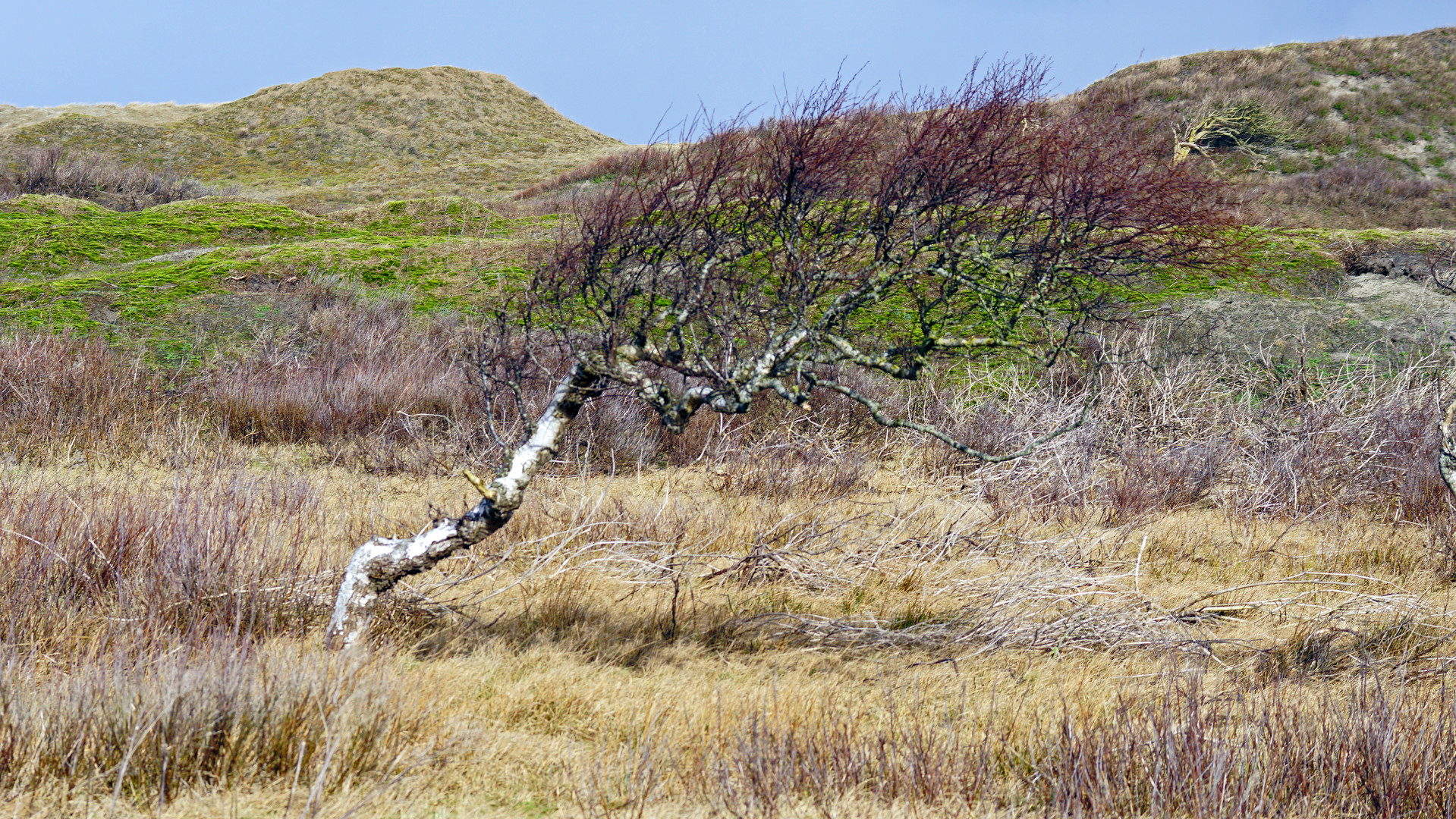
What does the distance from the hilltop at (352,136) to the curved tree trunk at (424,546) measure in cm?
2483

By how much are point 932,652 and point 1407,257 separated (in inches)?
429

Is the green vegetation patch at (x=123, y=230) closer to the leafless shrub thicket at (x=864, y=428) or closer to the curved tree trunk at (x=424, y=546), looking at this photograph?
the leafless shrub thicket at (x=864, y=428)

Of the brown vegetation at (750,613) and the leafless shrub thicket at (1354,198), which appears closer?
the brown vegetation at (750,613)

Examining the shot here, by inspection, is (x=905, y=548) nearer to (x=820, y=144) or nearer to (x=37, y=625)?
(x=820, y=144)

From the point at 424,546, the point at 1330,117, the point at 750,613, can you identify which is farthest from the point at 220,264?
the point at 1330,117

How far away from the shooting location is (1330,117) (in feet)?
68.1

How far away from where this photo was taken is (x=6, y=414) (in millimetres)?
6043

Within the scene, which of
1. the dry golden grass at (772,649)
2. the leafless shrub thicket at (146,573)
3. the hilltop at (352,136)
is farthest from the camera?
the hilltop at (352,136)

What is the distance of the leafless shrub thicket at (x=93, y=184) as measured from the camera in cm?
1925

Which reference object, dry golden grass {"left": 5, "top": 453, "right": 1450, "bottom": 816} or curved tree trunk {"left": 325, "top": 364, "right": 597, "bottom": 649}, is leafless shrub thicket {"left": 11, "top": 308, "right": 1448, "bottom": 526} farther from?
curved tree trunk {"left": 325, "top": 364, "right": 597, "bottom": 649}

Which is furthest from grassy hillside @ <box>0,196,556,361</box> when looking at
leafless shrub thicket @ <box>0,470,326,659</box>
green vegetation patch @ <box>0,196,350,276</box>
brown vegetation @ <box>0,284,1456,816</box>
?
leafless shrub thicket @ <box>0,470,326,659</box>

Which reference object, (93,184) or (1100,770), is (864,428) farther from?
(93,184)

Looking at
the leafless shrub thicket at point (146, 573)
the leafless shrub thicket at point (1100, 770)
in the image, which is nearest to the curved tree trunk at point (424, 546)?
the leafless shrub thicket at point (146, 573)

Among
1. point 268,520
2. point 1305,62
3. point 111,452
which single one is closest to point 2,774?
point 268,520
